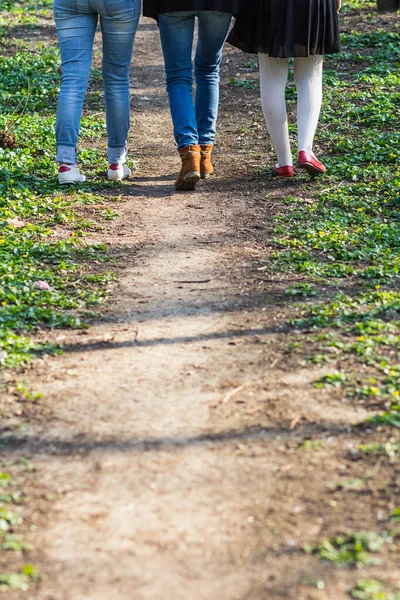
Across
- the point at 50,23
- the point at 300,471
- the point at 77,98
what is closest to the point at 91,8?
the point at 77,98

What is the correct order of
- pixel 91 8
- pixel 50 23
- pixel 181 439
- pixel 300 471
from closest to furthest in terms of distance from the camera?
1. pixel 300 471
2. pixel 181 439
3. pixel 91 8
4. pixel 50 23

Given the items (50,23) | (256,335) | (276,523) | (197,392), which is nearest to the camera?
(276,523)

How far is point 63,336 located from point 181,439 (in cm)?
104

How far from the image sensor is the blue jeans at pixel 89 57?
5.53 m

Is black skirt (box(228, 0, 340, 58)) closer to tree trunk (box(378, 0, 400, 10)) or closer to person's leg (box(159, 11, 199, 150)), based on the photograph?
person's leg (box(159, 11, 199, 150))

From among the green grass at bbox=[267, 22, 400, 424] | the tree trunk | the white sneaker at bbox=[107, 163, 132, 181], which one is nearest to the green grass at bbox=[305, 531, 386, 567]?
the green grass at bbox=[267, 22, 400, 424]

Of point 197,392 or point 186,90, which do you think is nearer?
point 197,392

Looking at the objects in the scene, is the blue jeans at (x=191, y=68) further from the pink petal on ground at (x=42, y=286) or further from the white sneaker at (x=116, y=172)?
the pink petal on ground at (x=42, y=286)

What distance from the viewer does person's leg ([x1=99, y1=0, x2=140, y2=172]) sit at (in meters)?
5.52

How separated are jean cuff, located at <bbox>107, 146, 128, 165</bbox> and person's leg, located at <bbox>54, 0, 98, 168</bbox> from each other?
275mm

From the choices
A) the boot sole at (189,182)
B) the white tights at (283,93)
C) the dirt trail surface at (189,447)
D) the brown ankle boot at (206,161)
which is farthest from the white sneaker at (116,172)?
the dirt trail surface at (189,447)

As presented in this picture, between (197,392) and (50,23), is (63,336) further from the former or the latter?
(50,23)

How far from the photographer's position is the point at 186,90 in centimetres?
576

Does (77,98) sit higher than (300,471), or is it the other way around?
(77,98)
